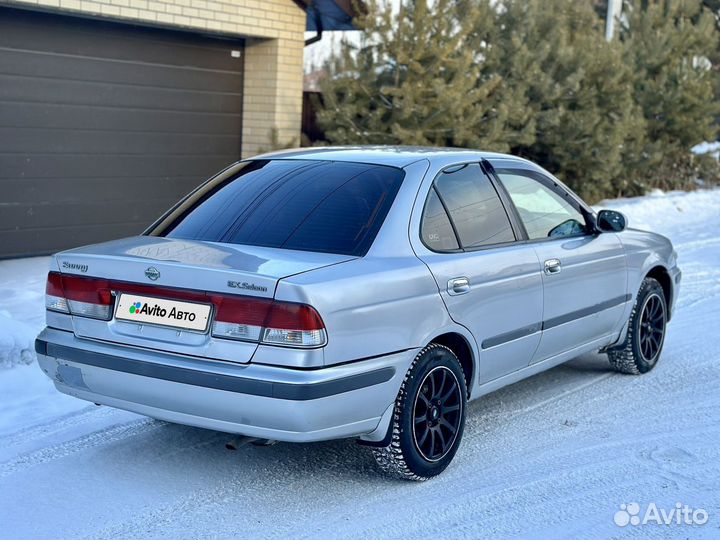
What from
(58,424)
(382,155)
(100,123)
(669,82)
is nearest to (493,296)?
(382,155)

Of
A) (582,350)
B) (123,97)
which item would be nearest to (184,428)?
(582,350)

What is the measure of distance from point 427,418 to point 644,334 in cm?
274

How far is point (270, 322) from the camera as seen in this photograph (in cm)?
416

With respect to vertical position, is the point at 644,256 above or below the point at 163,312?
below

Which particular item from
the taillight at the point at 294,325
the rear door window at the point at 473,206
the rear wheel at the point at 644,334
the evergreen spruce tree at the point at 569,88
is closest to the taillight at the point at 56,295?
the taillight at the point at 294,325

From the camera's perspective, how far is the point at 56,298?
4.79m

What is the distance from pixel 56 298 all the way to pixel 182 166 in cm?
703

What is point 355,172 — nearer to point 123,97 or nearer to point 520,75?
point 123,97

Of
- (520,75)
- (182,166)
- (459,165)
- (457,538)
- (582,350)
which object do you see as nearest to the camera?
(457,538)

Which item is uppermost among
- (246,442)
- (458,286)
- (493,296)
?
(458,286)

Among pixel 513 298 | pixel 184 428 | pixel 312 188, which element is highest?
pixel 312 188

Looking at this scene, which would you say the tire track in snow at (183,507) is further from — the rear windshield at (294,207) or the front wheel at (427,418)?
the rear windshield at (294,207)

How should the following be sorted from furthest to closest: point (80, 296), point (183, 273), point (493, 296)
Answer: point (493, 296), point (80, 296), point (183, 273)
